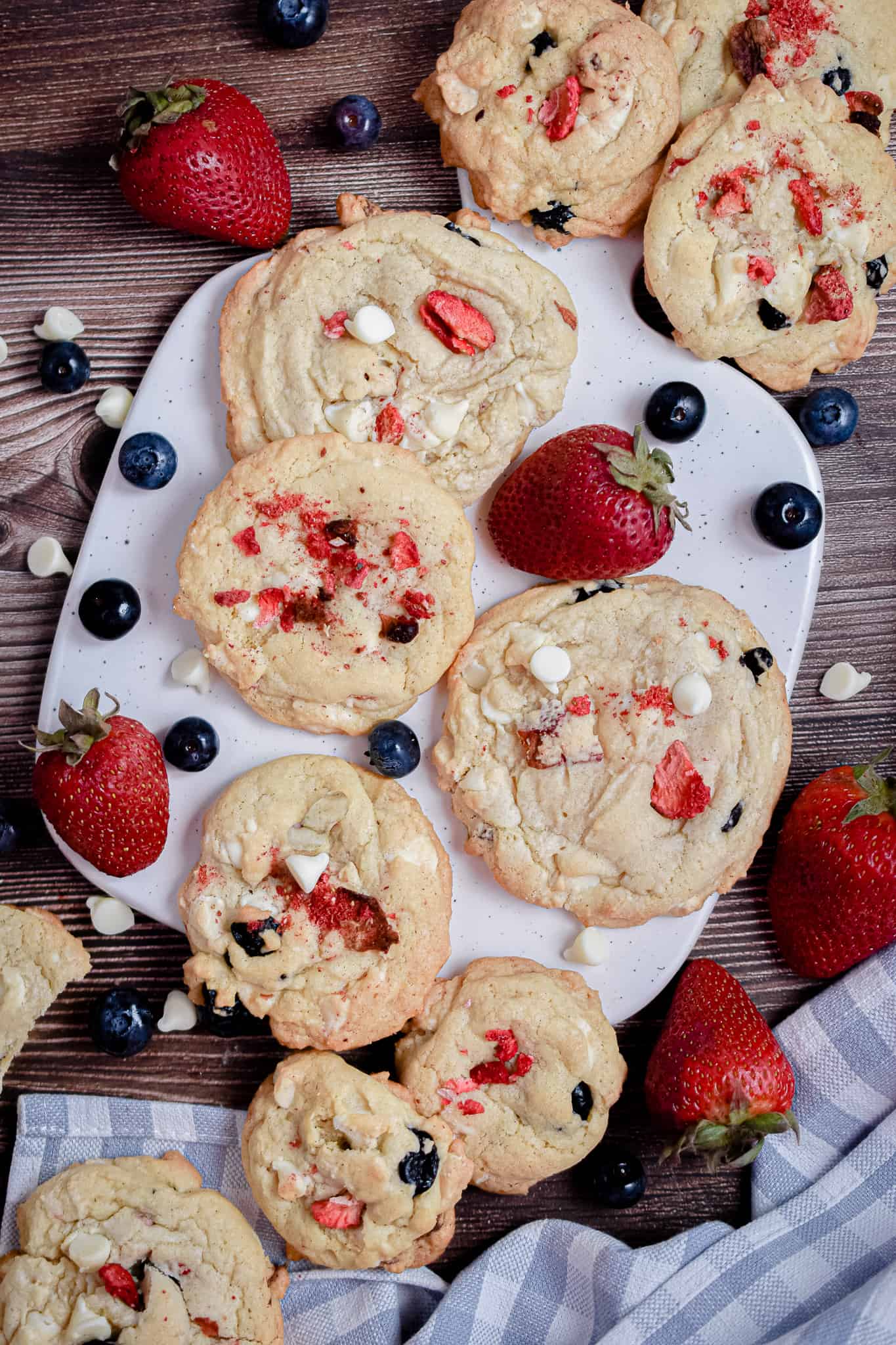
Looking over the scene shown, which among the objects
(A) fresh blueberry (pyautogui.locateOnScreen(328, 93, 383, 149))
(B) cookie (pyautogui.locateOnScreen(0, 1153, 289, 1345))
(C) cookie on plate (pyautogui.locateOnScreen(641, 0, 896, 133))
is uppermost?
(C) cookie on plate (pyautogui.locateOnScreen(641, 0, 896, 133))

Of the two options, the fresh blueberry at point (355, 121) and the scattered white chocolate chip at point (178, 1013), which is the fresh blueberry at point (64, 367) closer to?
the fresh blueberry at point (355, 121)

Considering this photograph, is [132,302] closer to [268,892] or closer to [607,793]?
[268,892]

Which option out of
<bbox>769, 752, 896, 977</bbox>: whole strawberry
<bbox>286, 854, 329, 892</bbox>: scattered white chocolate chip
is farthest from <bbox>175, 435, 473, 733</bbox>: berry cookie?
<bbox>769, 752, 896, 977</bbox>: whole strawberry

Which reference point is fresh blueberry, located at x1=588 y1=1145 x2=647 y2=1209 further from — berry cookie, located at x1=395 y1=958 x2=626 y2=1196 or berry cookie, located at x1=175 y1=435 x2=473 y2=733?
berry cookie, located at x1=175 y1=435 x2=473 y2=733

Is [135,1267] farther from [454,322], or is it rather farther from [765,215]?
[765,215]

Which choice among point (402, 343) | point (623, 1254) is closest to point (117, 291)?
point (402, 343)
